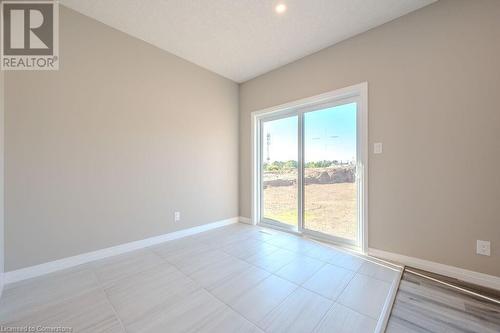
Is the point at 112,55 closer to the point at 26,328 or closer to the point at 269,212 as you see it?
the point at 26,328

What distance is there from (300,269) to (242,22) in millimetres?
2924

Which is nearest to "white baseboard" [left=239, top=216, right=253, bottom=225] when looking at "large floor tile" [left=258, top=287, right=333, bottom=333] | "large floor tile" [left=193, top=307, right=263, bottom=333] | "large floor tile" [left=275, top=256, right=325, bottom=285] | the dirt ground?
the dirt ground

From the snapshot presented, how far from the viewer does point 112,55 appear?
8.01ft

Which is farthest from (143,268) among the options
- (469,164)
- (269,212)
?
(469,164)

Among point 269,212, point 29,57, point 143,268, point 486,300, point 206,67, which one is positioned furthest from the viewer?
point 269,212

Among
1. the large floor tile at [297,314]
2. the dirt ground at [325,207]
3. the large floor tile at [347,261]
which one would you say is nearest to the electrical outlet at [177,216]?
the dirt ground at [325,207]

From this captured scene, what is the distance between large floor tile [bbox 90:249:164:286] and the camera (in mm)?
1964

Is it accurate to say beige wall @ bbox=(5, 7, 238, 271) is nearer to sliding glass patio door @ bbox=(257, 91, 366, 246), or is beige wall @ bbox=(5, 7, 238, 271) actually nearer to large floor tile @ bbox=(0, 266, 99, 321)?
large floor tile @ bbox=(0, 266, 99, 321)

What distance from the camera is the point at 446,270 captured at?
1962 mm

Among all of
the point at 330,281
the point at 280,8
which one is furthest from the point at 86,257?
the point at 280,8

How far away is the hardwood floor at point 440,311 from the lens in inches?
52.3

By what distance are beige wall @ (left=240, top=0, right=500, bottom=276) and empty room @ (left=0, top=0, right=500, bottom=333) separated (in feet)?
0.04

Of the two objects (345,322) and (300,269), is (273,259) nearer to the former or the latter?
(300,269)

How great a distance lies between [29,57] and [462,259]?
4794mm
